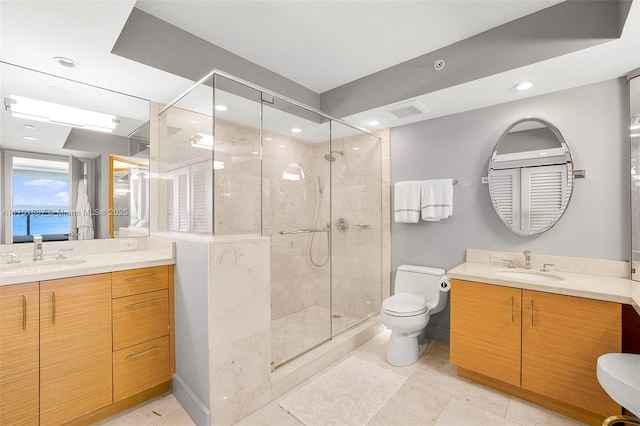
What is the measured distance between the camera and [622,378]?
1.21 meters

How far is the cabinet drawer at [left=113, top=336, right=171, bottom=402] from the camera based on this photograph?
170 cm

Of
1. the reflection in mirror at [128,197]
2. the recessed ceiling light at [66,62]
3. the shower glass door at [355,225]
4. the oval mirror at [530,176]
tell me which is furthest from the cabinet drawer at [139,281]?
the oval mirror at [530,176]

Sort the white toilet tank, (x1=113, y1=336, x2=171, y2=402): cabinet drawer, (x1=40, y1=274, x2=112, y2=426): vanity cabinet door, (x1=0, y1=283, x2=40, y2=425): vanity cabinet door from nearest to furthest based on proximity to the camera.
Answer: (x1=0, y1=283, x2=40, y2=425): vanity cabinet door, (x1=40, y1=274, x2=112, y2=426): vanity cabinet door, (x1=113, y1=336, x2=171, y2=402): cabinet drawer, the white toilet tank

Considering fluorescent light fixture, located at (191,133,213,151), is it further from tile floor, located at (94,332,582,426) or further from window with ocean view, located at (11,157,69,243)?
tile floor, located at (94,332,582,426)

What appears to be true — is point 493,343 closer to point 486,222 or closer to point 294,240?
point 486,222

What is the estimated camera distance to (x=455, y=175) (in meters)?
2.62

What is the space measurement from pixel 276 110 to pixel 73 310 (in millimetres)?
1884

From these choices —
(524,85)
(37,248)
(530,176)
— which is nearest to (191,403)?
(37,248)

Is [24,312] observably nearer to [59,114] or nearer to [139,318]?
[139,318]

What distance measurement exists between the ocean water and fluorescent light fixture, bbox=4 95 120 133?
0.64 m

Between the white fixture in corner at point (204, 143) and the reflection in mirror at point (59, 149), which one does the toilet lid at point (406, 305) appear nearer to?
the white fixture in corner at point (204, 143)


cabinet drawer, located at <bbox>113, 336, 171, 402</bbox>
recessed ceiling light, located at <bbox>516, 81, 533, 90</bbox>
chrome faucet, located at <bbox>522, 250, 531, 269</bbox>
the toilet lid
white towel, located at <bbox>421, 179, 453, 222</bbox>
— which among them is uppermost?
recessed ceiling light, located at <bbox>516, 81, 533, 90</bbox>

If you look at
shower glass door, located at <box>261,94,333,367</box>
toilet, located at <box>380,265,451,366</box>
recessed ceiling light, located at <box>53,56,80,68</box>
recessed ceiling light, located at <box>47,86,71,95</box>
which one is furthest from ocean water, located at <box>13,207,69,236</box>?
toilet, located at <box>380,265,451,366</box>

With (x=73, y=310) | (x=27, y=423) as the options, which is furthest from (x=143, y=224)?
(x=27, y=423)
